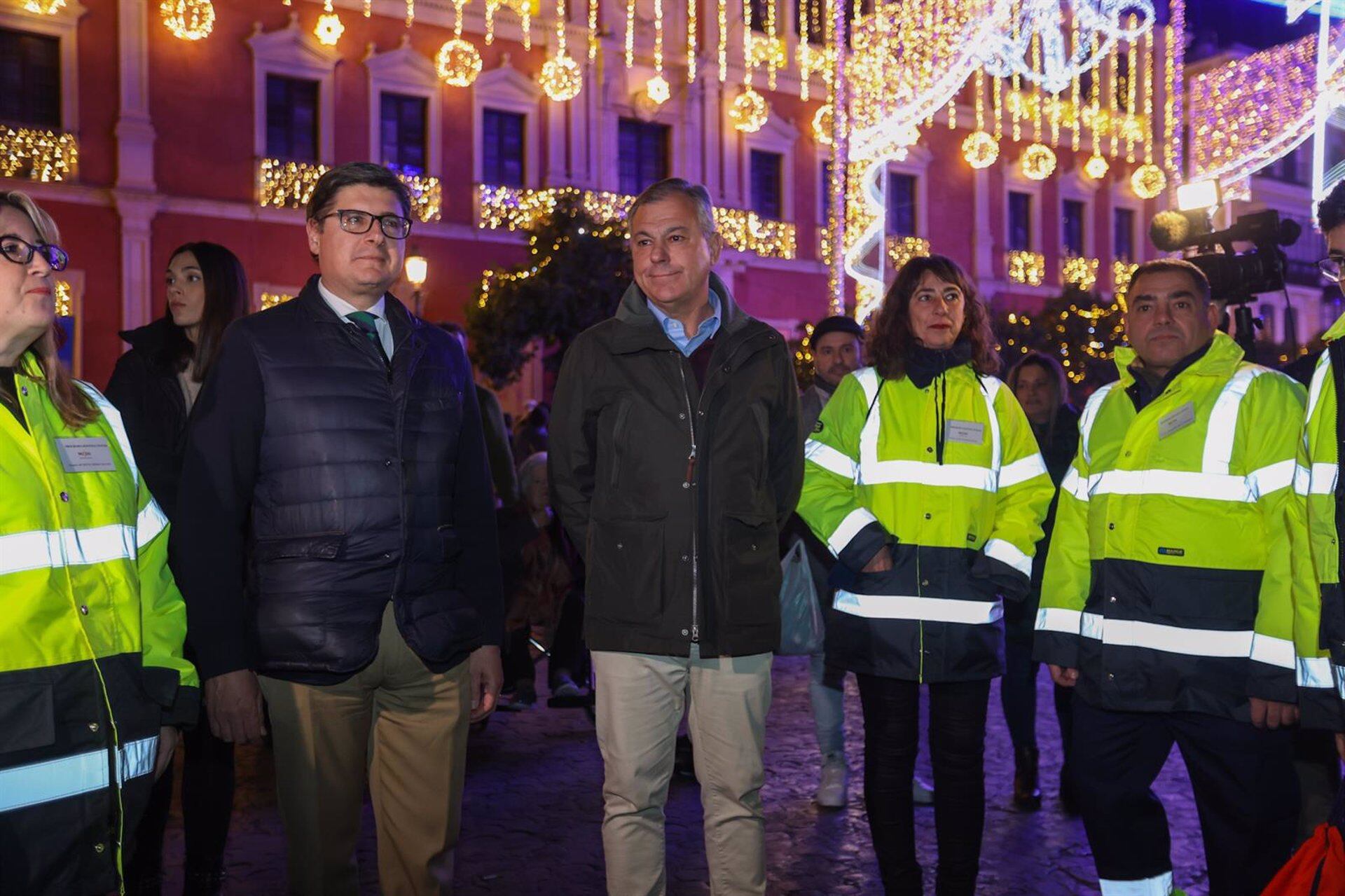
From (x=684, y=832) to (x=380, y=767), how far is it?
6.52ft

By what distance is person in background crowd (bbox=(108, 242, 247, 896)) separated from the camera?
367cm

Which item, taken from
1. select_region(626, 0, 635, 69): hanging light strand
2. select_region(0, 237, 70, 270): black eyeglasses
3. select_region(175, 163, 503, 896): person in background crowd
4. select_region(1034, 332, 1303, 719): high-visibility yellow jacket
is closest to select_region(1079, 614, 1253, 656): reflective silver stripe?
select_region(1034, 332, 1303, 719): high-visibility yellow jacket

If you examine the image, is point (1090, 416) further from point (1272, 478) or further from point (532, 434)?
point (532, 434)

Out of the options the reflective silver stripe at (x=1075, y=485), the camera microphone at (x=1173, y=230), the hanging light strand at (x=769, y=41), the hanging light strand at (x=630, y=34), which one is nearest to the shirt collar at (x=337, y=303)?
the reflective silver stripe at (x=1075, y=485)

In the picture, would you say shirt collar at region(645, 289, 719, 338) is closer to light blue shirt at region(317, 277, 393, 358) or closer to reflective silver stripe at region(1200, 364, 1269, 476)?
light blue shirt at region(317, 277, 393, 358)

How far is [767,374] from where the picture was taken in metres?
3.46

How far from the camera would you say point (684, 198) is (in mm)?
3479

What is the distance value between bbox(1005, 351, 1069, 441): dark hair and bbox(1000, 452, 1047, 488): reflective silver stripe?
79.8 inches

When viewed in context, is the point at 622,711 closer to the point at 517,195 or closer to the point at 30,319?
the point at 30,319

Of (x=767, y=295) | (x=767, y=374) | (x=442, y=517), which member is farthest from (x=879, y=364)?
(x=767, y=295)

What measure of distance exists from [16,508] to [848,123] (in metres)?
19.0

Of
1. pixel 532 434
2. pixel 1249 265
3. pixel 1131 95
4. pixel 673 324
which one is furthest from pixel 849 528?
pixel 1131 95

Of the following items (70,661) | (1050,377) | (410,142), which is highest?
(410,142)

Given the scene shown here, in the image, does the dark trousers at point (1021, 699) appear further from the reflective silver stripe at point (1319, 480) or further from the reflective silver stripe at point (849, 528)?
the reflective silver stripe at point (1319, 480)
